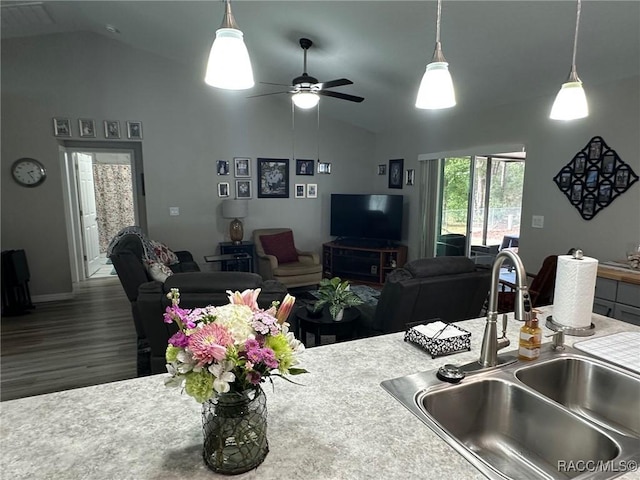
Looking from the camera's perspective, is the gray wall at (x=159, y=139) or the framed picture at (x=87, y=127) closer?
the gray wall at (x=159, y=139)

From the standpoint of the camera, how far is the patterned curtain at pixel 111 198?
24.2 feet

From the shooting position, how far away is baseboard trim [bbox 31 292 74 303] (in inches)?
198

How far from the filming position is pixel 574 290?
1505 millimetres

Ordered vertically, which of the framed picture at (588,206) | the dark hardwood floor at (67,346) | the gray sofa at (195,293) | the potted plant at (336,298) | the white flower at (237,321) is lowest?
the dark hardwood floor at (67,346)

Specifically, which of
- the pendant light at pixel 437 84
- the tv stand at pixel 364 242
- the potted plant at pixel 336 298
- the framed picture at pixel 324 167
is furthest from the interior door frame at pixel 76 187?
the pendant light at pixel 437 84

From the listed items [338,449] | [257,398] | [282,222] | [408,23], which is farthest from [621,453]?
[282,222]

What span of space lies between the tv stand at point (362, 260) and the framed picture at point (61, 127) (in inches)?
156

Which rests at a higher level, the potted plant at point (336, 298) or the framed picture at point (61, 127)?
the framed picture at point (61, 127)

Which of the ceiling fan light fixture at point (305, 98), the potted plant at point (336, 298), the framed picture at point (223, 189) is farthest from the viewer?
the framed picture at point (223, 189)

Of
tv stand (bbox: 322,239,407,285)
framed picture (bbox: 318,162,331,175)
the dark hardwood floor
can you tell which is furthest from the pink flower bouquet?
framed picture (bbox: 318,162,331,175)

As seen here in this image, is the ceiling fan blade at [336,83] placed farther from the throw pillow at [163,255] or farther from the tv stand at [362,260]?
the tv stand at [362,260]

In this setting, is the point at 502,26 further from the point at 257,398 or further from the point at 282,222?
the point at 282,222

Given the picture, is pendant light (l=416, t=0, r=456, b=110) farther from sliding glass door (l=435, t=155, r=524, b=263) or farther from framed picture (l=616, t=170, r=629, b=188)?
sliding glass door (l=435, t=155, r=524, b=263)

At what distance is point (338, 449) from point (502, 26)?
10.4ft
